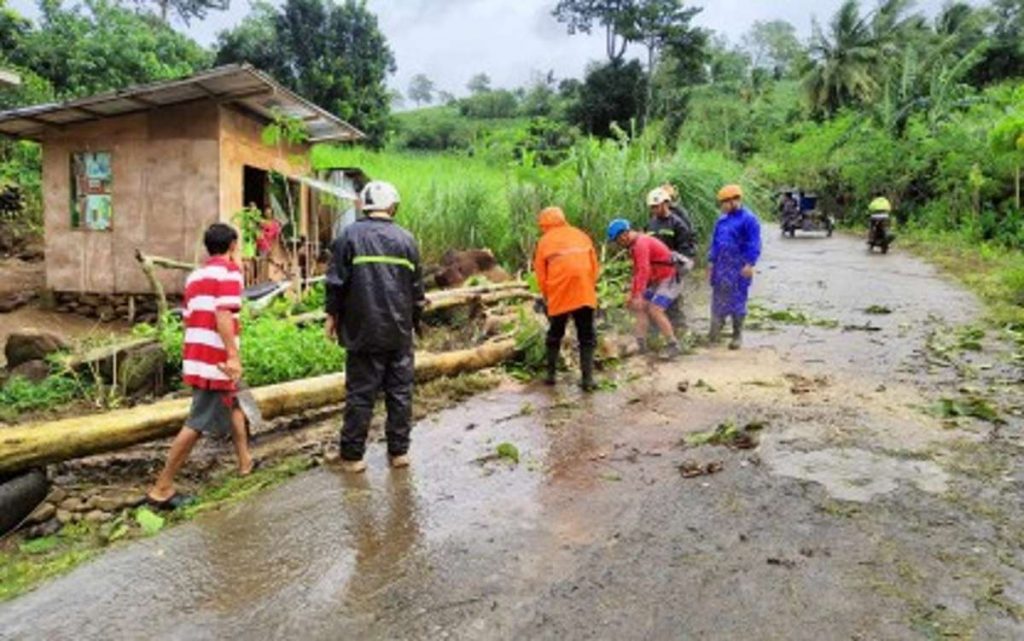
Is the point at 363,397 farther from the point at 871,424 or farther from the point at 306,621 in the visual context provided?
the point at 871,424

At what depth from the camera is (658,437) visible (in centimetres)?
550

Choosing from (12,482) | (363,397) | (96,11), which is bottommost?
(12,482)

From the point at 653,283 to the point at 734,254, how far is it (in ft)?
3.02

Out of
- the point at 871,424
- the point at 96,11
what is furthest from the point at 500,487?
the point at 96,11

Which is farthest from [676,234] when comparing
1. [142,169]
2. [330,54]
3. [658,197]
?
[330,54]

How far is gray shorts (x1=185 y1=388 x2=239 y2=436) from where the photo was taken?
4.69m

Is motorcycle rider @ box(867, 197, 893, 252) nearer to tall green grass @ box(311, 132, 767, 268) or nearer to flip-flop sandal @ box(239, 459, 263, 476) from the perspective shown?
tall green grass @ box(311, 132, 767, 268)

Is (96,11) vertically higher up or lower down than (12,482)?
higher up

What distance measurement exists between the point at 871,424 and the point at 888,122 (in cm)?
2510

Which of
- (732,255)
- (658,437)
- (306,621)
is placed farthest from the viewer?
(732,255)

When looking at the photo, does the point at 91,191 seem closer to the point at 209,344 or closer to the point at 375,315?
the point at 209,344

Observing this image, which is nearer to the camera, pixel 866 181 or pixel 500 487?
pixel 500 487

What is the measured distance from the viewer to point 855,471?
4.60 meters

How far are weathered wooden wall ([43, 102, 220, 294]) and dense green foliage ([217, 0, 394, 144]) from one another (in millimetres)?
16863
